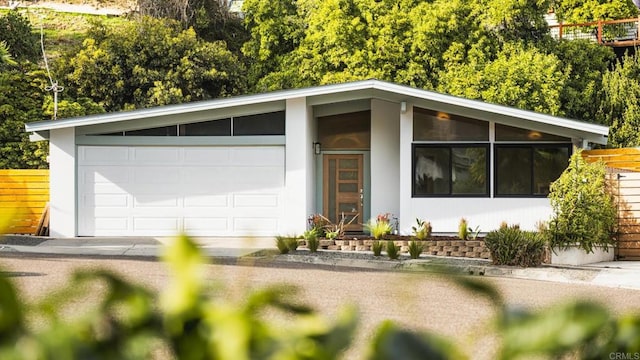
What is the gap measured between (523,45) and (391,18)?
4.64 metres

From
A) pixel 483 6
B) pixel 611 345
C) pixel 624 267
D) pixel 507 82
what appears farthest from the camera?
pixel 483 6

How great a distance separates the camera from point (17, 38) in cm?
3731

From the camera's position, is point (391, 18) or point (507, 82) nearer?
point (507, 82)

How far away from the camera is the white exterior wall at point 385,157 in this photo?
21.9m

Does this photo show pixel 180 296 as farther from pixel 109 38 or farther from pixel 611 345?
pixel 109 38

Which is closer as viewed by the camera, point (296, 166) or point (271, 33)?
point (296, 166)

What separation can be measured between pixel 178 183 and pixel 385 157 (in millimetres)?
4864

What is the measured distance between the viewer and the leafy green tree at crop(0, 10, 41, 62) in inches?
1452

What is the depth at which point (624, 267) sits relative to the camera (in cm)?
1559

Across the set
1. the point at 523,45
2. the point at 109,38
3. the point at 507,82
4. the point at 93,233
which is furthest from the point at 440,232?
the point at 109,38

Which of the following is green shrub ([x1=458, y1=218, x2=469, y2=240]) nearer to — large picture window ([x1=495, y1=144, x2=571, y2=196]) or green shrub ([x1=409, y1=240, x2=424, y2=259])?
large picture window ([x1=495, y1=144, x2=571, y2=196])

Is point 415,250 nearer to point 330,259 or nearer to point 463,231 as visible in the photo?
point 330,259

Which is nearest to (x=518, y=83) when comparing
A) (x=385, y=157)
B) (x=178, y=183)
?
(x=385, y=157)

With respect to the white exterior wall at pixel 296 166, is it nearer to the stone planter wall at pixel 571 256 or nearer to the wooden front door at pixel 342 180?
the wooden front door at pixel 342 180
